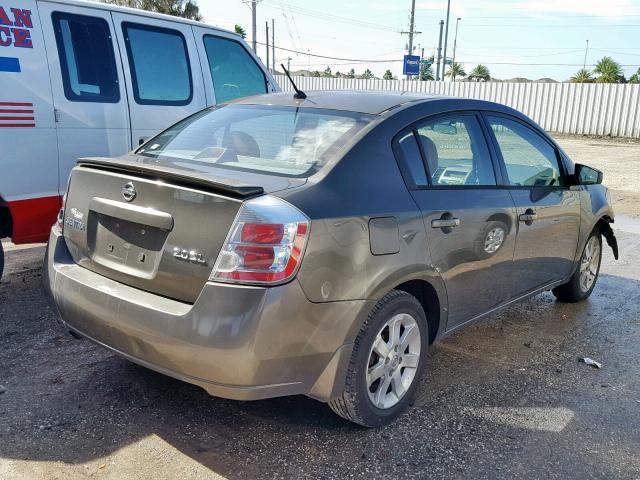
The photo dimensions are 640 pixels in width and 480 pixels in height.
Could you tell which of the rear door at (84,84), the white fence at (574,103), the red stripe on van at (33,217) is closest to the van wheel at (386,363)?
the red stripe on van at (33,217)

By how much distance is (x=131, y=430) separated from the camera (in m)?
3.07

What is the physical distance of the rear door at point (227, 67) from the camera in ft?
20.0

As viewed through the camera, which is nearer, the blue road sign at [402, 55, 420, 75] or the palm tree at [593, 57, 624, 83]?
the blue road sign at [402, 55, 420, 75]

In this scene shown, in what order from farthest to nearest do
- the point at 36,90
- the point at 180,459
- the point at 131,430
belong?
the point at 36,90, the point at 131,430, the point at 180,459

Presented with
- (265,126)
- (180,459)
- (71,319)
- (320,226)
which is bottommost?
(180,459)

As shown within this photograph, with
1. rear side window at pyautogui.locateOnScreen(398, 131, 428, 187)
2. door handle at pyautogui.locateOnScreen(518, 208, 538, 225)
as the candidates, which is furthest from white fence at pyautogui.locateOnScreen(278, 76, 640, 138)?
rear side window at pyautogui.locateOnScreen(398, 131, 428, 187)

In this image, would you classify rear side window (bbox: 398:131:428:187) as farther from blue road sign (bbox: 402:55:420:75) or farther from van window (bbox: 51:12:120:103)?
blue road sign (bbox: 402:55:420:75)

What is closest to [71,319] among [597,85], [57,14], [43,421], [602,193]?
[43,421]

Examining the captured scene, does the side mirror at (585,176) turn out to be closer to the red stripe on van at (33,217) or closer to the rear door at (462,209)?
the rear door at (462,209)

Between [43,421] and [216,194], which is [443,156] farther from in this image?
[43,421]

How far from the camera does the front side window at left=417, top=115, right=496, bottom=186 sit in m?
3.43

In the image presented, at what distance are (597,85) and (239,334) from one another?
2748 cm

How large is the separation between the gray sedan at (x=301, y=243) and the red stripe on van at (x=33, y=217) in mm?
1523

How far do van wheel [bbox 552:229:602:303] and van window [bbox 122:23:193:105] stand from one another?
3928 mm
